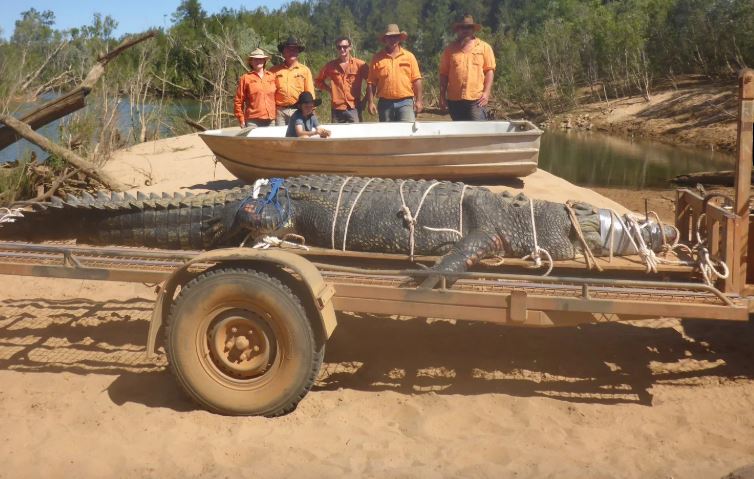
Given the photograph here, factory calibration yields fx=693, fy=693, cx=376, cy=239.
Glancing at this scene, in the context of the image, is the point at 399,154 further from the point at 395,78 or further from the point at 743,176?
the point at 743,176

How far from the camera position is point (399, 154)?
6.67m

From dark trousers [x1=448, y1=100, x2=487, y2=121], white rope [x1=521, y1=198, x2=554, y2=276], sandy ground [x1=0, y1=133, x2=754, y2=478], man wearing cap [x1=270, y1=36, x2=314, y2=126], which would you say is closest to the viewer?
sandy ground [x1=0, y1=133, x2=754, y2=478]

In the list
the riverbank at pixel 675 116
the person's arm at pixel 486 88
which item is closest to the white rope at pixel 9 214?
A: the person's arm at pixel 486 88

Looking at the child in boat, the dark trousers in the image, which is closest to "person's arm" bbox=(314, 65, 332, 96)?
the child in boat

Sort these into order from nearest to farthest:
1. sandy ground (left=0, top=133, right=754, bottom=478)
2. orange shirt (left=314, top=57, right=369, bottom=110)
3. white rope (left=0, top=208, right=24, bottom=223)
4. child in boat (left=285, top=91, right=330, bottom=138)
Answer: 1. sandy ground (left=0, top=133, right=754, bottom=478)
2. white rope (left=0, top=208, right=24, bottom=223)
3. child in boat (left=285, top=91, right=330, bottom=138)
4. orange shirt (left=314, top=57, right=369, bottom=110)

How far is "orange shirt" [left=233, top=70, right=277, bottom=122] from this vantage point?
7.84 metres

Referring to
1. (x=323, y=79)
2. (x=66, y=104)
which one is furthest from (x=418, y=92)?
(x=66, y=104)

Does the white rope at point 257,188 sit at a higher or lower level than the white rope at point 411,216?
higher

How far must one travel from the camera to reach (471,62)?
301 inches

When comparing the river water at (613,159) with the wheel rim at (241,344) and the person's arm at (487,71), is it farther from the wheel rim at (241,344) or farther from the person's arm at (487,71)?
the wheel rim at (241,344)

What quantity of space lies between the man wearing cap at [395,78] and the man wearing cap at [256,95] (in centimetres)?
116

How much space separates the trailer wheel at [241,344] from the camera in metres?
3.37

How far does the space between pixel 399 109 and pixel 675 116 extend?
14710 millimetres

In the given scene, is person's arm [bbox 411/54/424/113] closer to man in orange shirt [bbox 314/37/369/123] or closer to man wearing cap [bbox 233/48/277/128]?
man in orange shirt [bbox 314/37/369/123]
